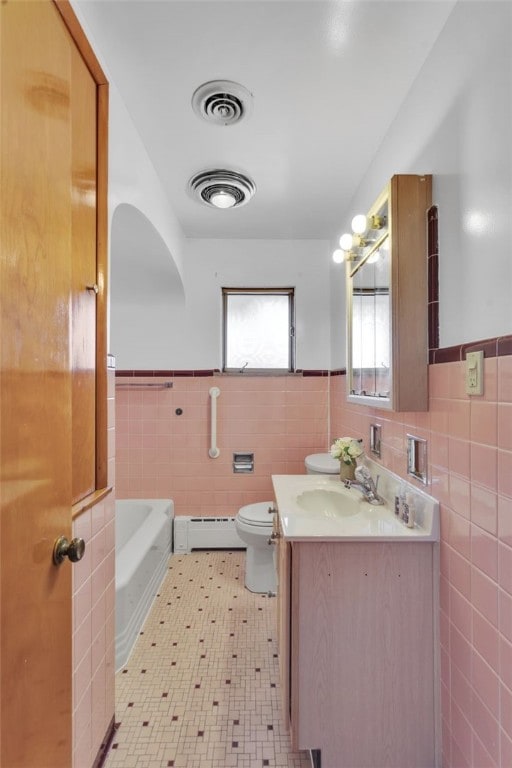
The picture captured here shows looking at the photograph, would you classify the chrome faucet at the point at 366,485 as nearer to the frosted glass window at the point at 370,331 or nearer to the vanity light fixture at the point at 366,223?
the frosted glass window at the point at 370,331

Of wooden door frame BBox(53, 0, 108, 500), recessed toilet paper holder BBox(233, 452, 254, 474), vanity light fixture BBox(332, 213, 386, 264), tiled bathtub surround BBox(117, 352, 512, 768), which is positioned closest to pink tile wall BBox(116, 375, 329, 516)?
recessed toilet paper holder BBox(233, 452, 254, 474)

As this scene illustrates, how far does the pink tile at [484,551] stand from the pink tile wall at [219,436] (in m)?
1.84

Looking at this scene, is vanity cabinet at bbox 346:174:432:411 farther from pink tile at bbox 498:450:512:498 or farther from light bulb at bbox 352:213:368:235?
pink tile at bbox 498:450:512:498

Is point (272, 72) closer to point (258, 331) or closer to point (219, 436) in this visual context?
point (258, 331)

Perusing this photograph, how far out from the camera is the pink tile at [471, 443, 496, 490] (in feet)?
2.94

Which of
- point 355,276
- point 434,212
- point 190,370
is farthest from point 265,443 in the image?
point 434,212

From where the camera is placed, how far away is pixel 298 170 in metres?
1.88

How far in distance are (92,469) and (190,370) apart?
1.65 m

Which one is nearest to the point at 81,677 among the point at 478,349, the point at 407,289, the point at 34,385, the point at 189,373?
the point at 34,385

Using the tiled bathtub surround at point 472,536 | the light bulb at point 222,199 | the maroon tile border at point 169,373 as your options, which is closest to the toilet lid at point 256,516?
the tiled bathtub surround at point 472,536

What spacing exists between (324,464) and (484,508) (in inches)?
55.3

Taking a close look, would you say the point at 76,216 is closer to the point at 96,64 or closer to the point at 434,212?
the point at 96,64

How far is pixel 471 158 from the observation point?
0.99m

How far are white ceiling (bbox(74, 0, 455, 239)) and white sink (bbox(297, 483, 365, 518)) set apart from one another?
5.35 ft
